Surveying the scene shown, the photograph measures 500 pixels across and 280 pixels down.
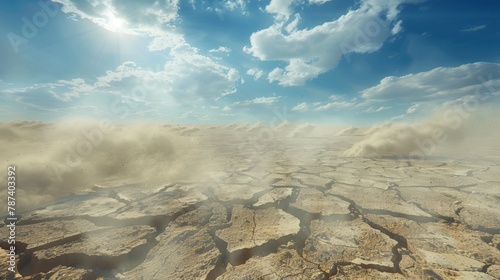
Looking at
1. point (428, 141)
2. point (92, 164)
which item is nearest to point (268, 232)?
point (92, 164)

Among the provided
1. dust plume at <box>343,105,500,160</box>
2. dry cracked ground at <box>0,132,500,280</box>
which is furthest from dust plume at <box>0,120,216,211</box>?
dust plume at <box>343,105,500,160</box>

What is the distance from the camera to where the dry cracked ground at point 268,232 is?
1876mm

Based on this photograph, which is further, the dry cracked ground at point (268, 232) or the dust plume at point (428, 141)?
the dust plume at point (428, 141)

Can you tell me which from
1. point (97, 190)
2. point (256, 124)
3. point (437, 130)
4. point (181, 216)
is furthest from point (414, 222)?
point (256, 124)

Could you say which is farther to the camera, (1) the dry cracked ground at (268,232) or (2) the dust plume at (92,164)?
(2) the dust plume at (92,164)

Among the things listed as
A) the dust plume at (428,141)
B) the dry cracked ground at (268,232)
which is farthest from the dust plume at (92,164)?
the dust plume at (428,141)

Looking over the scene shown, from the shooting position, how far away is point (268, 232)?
242 cm

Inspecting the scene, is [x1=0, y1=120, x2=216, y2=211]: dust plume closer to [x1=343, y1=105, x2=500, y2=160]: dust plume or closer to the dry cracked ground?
the dry cracked ground

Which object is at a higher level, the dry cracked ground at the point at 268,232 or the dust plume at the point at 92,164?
the dust plume at the point at 92,164

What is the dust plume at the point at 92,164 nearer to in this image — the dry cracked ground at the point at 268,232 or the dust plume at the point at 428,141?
the dry cracked ground at the point at 268,232

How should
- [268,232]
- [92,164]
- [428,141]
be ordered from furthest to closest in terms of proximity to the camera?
[428,141] → [92,164] → [268,232]

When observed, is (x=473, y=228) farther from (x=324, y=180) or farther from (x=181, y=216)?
(x=181, y=216)

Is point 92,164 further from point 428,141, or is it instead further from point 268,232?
point 428,141

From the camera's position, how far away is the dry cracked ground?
1.88m
